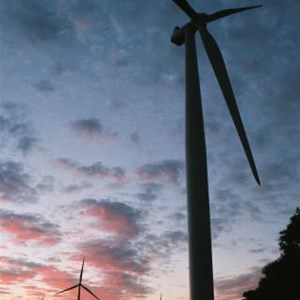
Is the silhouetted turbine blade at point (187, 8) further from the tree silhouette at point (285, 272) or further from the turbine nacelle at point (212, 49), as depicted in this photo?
the tree silhouette at point (285, 272)

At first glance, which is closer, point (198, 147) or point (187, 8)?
point (198, 147)

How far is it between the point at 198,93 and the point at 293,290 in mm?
57744

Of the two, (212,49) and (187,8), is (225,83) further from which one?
(187,8)

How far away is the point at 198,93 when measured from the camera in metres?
34.7

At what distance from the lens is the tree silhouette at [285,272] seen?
267 ft

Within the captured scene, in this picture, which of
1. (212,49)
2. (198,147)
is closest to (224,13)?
(212,49)

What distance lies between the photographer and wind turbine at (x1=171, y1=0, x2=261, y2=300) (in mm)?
27250

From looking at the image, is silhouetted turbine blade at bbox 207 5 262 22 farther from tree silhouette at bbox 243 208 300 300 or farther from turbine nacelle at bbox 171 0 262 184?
tree silhouette at bbox 243 208 300 300

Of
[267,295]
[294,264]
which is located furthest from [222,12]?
[267,295]

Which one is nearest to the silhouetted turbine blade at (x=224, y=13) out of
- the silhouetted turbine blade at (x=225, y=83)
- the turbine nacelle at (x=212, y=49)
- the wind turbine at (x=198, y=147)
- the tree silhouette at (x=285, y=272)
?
the turbine nacelle at (x=212, y=49)

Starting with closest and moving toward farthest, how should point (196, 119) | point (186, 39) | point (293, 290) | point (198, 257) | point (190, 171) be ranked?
point (198, 257), point (190, 171), point (196, 119), point (186, 39), point (293, 290)

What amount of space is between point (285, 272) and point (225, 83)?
55.3 meters

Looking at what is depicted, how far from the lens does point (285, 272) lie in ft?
276

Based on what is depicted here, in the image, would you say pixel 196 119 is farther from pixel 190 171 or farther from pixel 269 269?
pixel 269 269
